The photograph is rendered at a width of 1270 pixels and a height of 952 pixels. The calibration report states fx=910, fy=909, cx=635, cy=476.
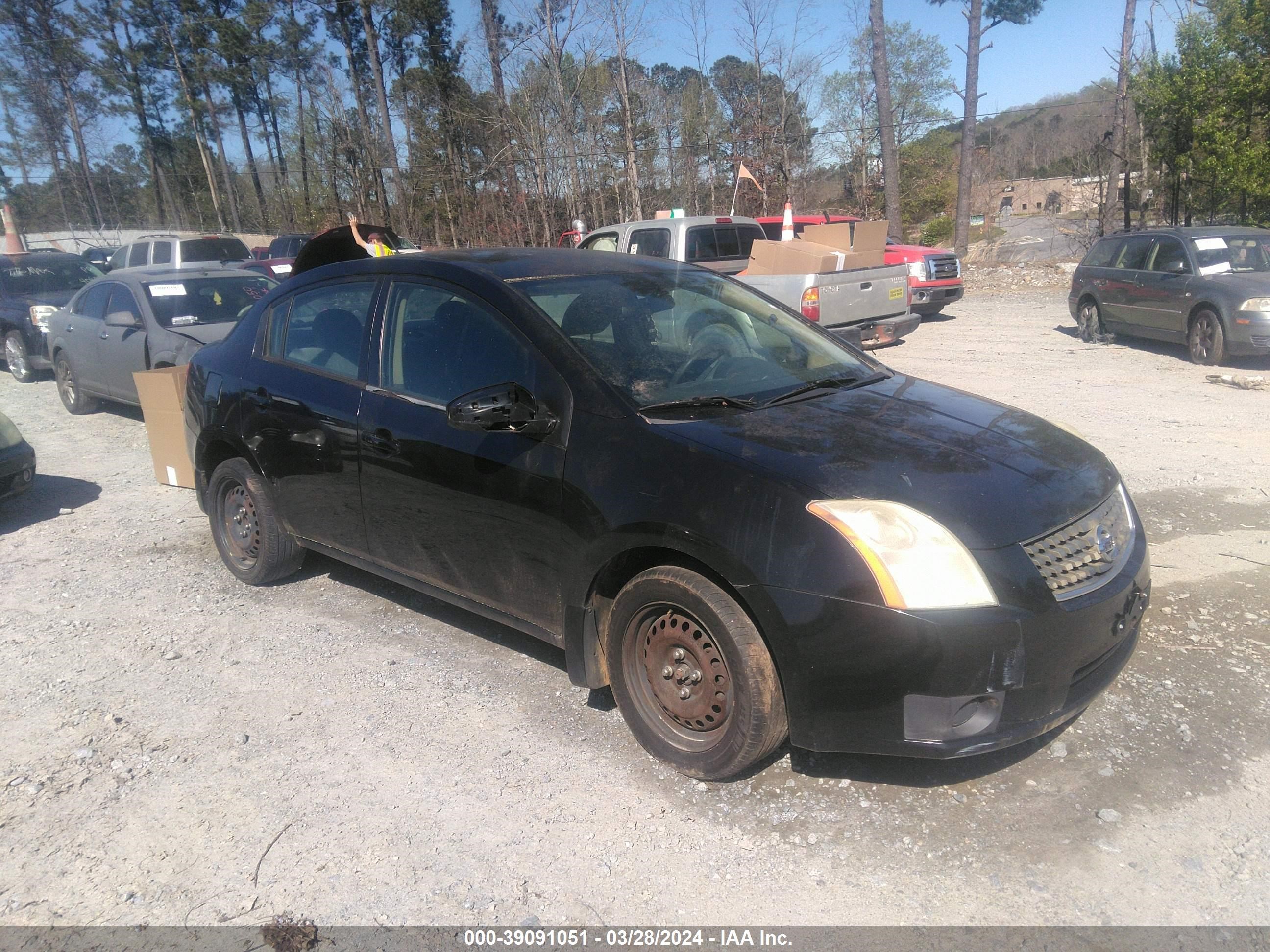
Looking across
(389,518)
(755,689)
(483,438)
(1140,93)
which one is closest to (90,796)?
(389,518)

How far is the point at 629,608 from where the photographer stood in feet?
10.7

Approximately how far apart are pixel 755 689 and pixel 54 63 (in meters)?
55.2

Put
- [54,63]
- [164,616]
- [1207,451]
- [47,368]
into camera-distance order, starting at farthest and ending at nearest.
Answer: [54,63] → [47,368] → [1207,451] → [164,616]

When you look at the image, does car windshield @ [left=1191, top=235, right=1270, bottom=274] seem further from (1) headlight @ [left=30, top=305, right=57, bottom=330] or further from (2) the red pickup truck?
(1) headlight @ [left=30, top=305, right=57, bottom=330]

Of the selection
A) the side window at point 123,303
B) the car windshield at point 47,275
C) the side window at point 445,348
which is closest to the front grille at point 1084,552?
the side window at point 445,348

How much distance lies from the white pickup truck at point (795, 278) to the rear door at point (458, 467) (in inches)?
225

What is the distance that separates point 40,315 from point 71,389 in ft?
10.3

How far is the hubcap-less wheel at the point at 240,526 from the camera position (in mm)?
5148

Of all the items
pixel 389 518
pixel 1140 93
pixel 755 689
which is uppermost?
pixel 1140 93

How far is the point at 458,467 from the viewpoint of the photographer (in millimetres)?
3738

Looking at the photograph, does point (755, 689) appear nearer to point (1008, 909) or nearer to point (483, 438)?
point (1008, 909)

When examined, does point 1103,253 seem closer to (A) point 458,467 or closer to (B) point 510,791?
(A) point 458,467

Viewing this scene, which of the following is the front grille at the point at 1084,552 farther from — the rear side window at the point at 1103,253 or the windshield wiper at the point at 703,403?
the rear side window at the point at 1103,253

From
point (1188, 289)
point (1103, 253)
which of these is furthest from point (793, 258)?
point (1103, 253)
